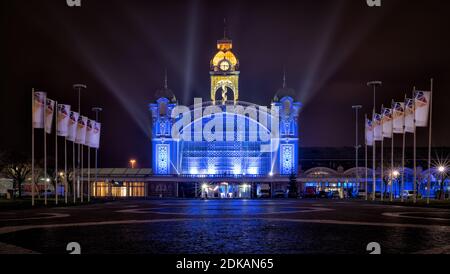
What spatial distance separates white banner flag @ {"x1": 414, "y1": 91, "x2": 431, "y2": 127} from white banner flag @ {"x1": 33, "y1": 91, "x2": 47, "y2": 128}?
38.7m

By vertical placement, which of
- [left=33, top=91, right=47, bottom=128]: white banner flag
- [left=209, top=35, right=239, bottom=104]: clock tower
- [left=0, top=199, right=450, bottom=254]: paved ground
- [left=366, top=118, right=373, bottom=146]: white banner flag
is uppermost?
[left=209, top=35, right=239, bottom=104]: clock tower

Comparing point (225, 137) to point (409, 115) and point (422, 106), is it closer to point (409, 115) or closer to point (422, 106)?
point (409, 115)

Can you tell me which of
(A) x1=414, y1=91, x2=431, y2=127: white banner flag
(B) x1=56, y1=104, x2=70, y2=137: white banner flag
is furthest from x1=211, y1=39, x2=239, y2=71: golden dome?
(A) x1=414, y1=91, x2=431, y2=127: white banner flag

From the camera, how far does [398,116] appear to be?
213 ft

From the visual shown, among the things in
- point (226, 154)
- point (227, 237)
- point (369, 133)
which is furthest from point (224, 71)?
point (227, 237)

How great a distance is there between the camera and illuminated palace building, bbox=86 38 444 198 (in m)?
125

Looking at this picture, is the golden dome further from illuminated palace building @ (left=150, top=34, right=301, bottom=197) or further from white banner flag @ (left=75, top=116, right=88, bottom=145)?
white banner flag @ (left=75, top=116, right=88, bottom=145)

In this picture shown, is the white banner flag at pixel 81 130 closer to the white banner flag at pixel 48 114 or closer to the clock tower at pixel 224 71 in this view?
the white banner flag at pixel 48 114

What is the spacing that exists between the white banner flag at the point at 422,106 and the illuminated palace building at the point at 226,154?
206ft

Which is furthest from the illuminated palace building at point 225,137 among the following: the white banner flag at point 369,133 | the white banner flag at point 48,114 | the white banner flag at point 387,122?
the white banner flag at point 48,114
